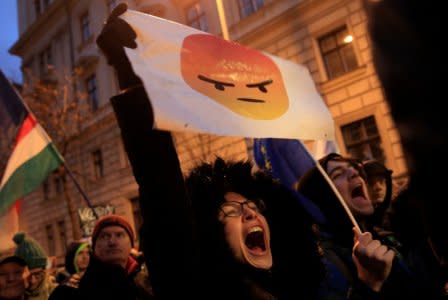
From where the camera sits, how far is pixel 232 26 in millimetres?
12336

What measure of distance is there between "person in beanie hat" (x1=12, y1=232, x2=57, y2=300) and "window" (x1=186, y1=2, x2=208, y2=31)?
378 inches

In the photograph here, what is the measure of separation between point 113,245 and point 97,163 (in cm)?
1609

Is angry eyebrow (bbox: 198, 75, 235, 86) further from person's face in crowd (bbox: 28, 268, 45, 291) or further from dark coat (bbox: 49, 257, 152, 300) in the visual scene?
person's face in crowd (bbox: 28, 268, 45, 291)

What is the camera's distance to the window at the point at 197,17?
496 inches

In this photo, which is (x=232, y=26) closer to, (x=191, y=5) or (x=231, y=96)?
(x=191, y=5)

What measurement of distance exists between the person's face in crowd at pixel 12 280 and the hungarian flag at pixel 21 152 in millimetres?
756

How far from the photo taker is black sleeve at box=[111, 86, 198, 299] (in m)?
1.17

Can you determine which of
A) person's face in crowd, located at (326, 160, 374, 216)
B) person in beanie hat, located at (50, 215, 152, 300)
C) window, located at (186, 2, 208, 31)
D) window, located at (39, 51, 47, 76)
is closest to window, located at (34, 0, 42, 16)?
window, located at (39, 51, 47, 76)

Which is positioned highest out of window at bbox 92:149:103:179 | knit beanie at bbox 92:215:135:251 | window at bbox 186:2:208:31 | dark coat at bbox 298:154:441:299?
window at bbox 186:2:208:31

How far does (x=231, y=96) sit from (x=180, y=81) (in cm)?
23

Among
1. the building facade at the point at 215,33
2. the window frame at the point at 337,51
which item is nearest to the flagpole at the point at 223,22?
the building facade at the point at 215,33

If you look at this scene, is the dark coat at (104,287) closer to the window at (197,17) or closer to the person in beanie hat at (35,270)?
the person in beanie hat at (35,270)

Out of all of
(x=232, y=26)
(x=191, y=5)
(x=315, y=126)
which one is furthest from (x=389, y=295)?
(x=191, y=5)

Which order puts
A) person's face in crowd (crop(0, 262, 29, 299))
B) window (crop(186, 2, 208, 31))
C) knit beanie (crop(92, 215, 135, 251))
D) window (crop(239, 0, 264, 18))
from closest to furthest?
knit beanie (crop(92, 215, 135, 251)) < person's face in crowd (crop(0, 262, 29, 299)) < window (crop(239, 0, 264, 18)) < window (crop(186, 2, 208, 31))
